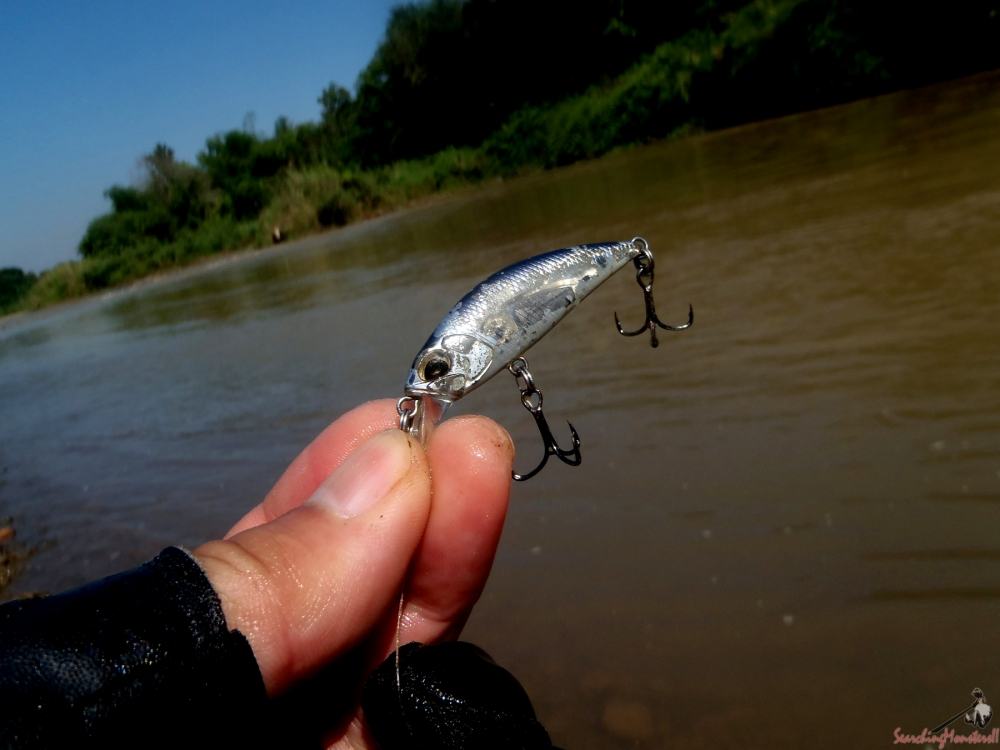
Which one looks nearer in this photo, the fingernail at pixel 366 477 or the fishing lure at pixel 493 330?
the fingernail at pixel 366 477

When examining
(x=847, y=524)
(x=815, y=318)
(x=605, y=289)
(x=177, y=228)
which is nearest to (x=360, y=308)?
(x=605, y=289)

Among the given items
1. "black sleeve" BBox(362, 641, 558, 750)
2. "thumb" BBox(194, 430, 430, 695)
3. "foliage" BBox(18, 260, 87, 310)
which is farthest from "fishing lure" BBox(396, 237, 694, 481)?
"foliage" BBox(18, 260, 87, 310)

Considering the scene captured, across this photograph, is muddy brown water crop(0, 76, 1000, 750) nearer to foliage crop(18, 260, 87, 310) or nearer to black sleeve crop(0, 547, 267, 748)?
black sleeve crop(0, 547, 267, 748)

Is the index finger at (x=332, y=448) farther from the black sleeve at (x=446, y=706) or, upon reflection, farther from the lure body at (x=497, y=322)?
the black sleeve at (x=446, y=706)

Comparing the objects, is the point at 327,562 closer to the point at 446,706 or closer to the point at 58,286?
the point at 446,706

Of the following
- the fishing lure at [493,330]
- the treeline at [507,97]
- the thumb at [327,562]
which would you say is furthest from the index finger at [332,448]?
the treeline at [507,97]

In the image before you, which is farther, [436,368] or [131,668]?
[436,368]

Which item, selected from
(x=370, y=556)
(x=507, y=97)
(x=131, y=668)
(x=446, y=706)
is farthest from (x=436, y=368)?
(x=507, y=97)

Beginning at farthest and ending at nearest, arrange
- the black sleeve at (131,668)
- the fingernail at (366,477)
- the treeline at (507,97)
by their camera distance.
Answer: the treeline at (507,97), the fingernail at (366,477), the black sleeve at (131,668)
